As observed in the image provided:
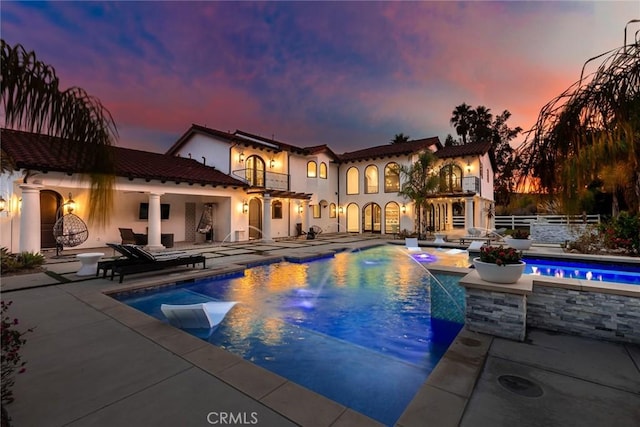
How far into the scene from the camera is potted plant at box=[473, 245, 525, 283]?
158 inches

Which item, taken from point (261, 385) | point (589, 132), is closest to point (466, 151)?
point (589, 132)

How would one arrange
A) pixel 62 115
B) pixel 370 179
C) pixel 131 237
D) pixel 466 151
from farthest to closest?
1. pixel 370 179
2. pixel 466 151
3. pixel 131 237
4. pixel 62 115

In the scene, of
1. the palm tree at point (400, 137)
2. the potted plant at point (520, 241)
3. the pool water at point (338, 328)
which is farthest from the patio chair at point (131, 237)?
the palm tree at point (400, 137)

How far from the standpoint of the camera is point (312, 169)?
22.4m

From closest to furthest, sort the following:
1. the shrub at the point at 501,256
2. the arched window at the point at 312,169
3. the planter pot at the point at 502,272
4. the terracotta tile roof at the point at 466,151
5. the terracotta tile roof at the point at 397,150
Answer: the planter pot at the point at 502,272, the shrub at the point at 501,256, the terracotta tile roof at the point at 466,151, the terracotta tile roof at the point at 397,150, the arched window at the point at 312,169

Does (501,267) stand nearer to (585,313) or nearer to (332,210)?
(585,313)

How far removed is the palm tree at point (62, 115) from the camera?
216 cm

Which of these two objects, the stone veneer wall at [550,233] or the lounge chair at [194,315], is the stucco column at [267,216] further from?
the stone veneer wall at [550,233]

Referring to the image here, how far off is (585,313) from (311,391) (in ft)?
12.8

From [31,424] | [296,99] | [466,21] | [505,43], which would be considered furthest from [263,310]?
[296,99]

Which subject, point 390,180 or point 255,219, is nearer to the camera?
point 255,219

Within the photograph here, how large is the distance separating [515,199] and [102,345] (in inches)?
187

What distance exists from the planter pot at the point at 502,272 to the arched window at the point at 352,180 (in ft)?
66.6

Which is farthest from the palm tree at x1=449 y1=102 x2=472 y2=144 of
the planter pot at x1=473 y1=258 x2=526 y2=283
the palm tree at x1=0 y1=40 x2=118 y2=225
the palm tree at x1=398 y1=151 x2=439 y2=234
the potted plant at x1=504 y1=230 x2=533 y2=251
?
the palm tree at x1=0 y1=40 x2=118 y2=225
